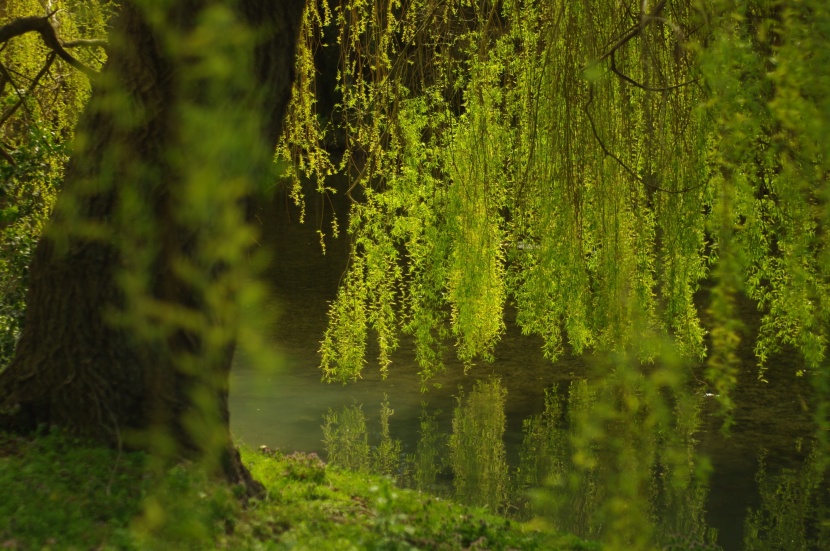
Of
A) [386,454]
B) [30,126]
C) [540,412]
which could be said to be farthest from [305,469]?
[540,412]

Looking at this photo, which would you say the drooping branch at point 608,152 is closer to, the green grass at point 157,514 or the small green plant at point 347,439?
the green grass at point 157,514

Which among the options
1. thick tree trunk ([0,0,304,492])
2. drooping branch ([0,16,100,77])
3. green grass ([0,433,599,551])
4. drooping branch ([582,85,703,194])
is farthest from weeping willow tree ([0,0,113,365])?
drooping branch ([582,85,703,194])

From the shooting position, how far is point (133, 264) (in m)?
3.02

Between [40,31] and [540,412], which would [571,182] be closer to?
[40,31]

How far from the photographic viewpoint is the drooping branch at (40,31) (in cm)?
398

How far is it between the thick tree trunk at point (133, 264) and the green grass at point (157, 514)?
0.13 meters

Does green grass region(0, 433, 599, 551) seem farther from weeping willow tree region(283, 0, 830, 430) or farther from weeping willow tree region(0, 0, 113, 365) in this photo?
weeping willow tree region(0, 0, 113, 365)

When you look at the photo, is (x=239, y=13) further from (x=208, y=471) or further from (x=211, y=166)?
(x=208, y=471)

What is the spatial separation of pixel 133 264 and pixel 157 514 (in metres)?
0.78

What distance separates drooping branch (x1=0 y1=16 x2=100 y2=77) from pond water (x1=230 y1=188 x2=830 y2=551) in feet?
5.42

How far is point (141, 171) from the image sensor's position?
3.00 metres

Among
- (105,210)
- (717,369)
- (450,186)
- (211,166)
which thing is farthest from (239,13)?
(450,186)

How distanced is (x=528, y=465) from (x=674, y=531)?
50.4 inches

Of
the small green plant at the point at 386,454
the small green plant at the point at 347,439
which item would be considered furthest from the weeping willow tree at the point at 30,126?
the small green plant at the point at 386,454
